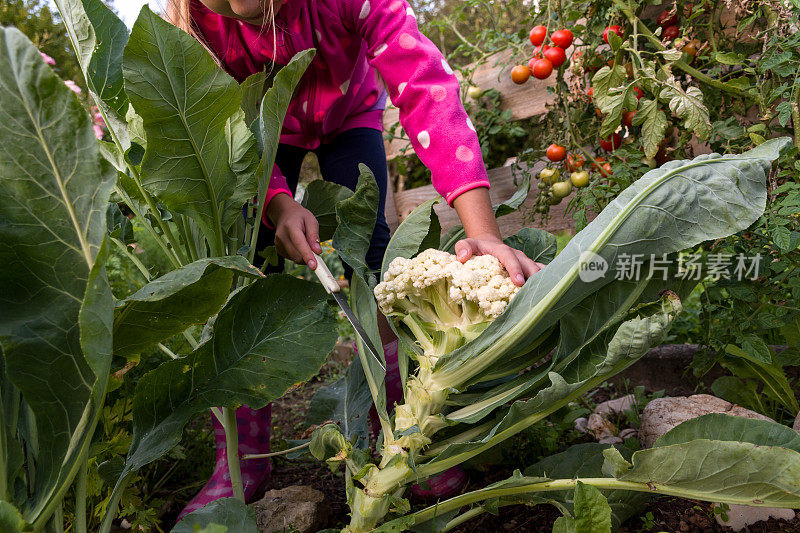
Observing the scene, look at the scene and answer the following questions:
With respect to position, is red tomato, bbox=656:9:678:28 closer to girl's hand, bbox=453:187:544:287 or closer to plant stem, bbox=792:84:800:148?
plant stem, bbox=792:84:800:148

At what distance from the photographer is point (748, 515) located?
3.67 ft

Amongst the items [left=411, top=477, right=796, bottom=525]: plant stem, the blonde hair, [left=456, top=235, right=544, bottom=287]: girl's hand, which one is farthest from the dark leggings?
[left=411, top=477, right=796, bottom=525]: plant stem

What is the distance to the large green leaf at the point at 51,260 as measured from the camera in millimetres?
728

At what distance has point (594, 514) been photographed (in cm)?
87

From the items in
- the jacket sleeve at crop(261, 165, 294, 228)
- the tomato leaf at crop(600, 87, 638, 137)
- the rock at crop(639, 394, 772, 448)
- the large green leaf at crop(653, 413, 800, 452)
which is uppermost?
the jacket sleeve at crop(261, 165, 294, 228)

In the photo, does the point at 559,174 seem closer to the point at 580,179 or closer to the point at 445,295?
the point at 580,179

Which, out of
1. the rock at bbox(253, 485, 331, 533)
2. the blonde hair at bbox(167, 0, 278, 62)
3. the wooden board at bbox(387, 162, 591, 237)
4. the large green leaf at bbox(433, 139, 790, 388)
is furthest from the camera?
the wooden board at bbox(387, 162, 591, 237)

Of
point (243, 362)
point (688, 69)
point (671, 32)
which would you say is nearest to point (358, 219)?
point (243, 362)

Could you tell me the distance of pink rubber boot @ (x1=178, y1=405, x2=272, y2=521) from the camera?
1.36 meters

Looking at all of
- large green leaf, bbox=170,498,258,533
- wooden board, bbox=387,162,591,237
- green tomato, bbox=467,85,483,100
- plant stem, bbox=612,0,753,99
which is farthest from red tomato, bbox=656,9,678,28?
large green leaf, bbox=170,498,258,533

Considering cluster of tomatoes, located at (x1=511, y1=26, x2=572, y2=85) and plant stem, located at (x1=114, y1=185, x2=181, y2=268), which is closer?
plant stem, located at (x1=114, y1=185, x2=181, y2=268)

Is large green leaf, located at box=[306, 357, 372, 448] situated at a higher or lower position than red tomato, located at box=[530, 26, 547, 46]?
lower

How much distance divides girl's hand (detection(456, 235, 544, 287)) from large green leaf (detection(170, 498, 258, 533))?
627 millimetres

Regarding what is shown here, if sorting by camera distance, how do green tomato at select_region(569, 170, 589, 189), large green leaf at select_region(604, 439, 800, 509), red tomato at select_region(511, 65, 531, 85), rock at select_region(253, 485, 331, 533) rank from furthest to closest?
1. red tomato at select_region(511, 65, 531, 85)
2. green tomato at select_region(569, 170, 589, 189)
3. rock at select_region(253, 485, 331, 533)
4. large green leaf at select_region(604, 439, 800, 509)
